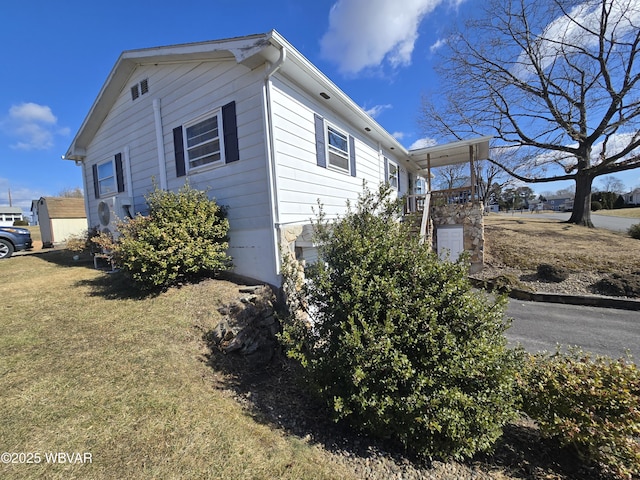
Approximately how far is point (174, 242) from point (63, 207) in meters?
16.7

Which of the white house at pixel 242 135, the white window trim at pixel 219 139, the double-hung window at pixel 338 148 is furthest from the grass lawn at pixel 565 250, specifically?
the white window trim at pixel 219 139

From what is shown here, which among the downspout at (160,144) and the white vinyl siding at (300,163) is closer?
the white vinyl siding at (300,163)

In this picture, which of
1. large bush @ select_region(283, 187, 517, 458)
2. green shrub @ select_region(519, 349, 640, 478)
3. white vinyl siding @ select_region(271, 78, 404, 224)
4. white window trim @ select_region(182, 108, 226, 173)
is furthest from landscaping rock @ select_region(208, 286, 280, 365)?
green shrub @ select_region(519, 349, 640, 478)

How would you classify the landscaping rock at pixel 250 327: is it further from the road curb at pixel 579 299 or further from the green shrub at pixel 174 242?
the road curb at pixel 579 299

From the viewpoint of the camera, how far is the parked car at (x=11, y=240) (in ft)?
31.0

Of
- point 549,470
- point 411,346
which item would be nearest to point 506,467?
point 549,470

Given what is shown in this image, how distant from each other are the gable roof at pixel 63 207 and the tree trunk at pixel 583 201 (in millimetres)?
26614

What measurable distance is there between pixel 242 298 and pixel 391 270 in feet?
8.72

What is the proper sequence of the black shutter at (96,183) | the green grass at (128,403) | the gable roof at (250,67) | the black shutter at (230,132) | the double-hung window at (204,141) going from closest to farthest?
the green grass at (128,403) < the gable roof at (250,67) < the black shutter at (230,132) < the double-hung window at (204,141) < the black shutter at (96,183)

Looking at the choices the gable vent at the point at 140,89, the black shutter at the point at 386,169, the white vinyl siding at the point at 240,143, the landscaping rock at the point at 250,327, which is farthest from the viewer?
the black shutter at the point at 386,169

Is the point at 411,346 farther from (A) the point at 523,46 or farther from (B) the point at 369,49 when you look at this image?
(A) the point at 523,46

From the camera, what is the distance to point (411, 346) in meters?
2.52

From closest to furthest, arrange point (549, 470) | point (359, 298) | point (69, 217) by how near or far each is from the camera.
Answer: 1. point (549, 470)
2. point (359, 298)
3. point (69, 217)

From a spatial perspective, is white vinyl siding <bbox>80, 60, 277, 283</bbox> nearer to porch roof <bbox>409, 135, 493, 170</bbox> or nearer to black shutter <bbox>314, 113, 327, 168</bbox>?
black shutter <bbox>314, 113, 327, 168</bbox>
